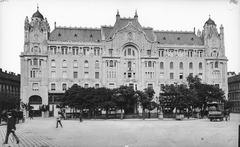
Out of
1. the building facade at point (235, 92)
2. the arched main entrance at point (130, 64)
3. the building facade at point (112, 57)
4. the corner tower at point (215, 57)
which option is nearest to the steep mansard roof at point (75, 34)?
the building facade at point (112, 57)

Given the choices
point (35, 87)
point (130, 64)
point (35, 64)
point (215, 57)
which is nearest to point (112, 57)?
point (130, 64)

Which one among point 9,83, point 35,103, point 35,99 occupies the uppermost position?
point 9,83

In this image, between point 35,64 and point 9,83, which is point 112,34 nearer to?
point 35,64

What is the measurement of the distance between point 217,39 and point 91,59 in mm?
38328

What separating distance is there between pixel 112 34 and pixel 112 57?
7.08 metres

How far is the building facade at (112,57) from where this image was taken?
8462 centimetres

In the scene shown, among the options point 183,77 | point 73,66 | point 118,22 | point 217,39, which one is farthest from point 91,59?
point 217,39

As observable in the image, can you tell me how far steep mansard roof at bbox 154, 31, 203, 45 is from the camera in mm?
93762

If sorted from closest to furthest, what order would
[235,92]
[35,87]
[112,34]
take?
[35,87] → [112,34] → [235,92]

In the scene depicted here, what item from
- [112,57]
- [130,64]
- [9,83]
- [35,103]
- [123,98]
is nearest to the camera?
[123,98]

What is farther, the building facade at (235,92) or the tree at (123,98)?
the building facade at (235,92)

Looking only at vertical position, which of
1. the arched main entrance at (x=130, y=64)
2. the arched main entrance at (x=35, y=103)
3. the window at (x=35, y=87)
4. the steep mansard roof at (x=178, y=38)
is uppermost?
the steep mansard roof at (x=178, y=38)

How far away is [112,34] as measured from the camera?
89562 millimetres

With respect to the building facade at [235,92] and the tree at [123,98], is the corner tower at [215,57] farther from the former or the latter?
the tree at [123,98]
